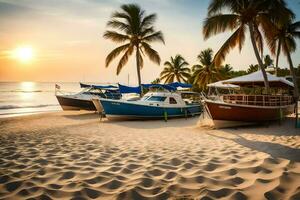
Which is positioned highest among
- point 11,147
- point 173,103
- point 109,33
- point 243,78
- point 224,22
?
point 109,33

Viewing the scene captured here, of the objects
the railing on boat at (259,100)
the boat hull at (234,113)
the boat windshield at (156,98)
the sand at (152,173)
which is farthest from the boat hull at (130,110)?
the sand at (152,173)

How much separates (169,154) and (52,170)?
2806 mm

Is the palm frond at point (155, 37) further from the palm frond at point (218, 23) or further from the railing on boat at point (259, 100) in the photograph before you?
the railing on boat at point (259, 100)

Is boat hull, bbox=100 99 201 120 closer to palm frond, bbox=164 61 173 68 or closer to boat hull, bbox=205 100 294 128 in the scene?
boat hull, bbox=205 100 294 128

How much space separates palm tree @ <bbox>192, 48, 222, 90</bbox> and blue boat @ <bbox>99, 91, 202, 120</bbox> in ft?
79.8

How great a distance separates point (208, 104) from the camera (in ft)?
35.4

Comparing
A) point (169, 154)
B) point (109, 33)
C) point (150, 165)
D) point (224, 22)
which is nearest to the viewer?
point (150, 165)

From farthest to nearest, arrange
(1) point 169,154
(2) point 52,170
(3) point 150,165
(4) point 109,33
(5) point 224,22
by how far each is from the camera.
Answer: (4) point 109,33
(5) point 224,22
(1) point 169,154
(3) point 150,165
(2) point 52,170

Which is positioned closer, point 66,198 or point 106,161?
point 66,198

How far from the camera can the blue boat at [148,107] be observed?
14234 millimetres

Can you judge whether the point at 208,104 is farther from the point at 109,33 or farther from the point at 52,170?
the point at 109,33

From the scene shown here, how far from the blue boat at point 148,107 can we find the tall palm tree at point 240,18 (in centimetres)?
432

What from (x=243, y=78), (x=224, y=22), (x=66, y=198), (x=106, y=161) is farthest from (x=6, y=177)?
(x=224, y=22)

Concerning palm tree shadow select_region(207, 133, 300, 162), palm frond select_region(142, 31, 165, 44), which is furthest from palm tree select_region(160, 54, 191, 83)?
palm tree shadow select_region(207, 133, 300, 162)
